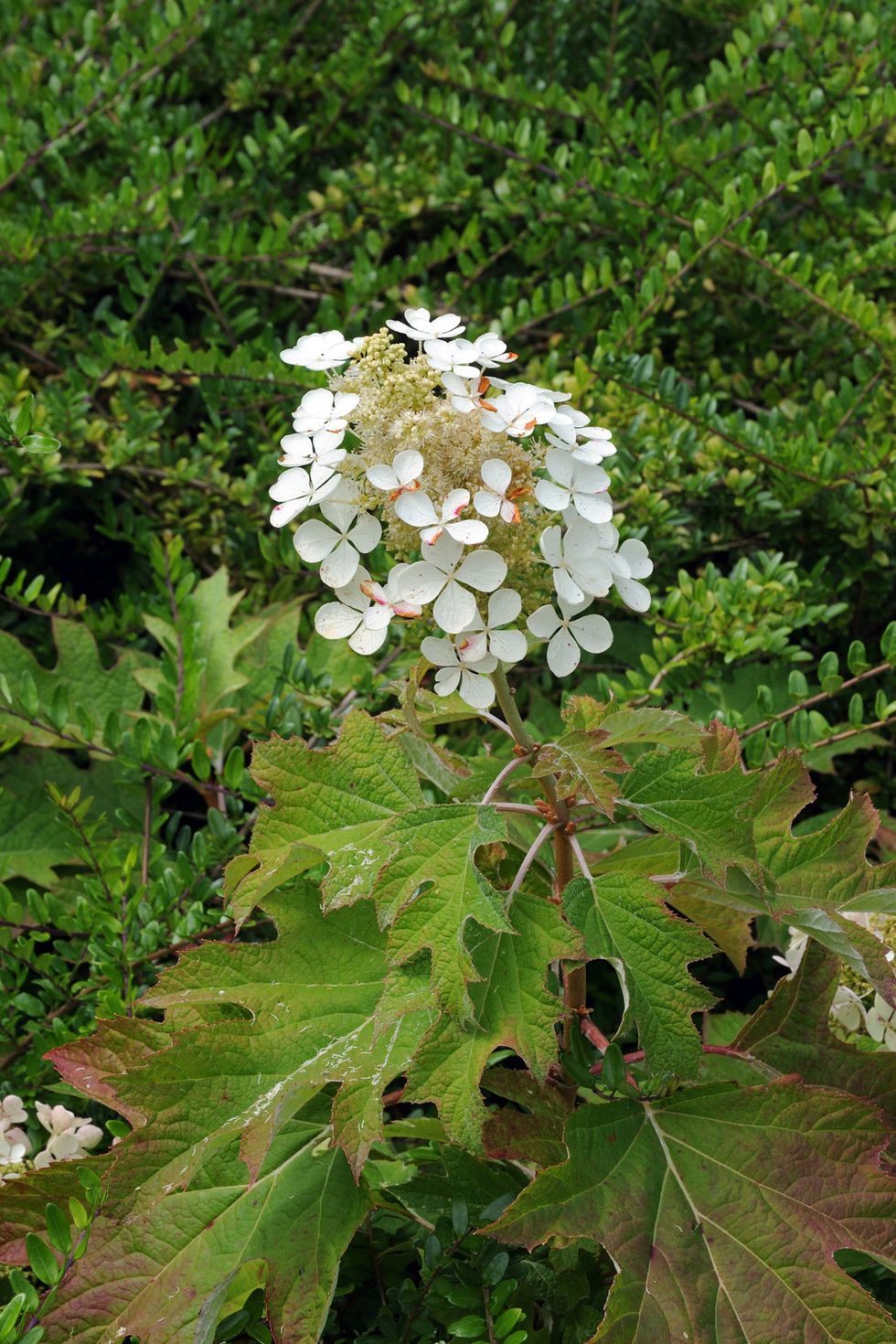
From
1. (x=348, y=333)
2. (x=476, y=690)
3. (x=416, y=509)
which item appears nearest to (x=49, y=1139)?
(x=476, y=690)

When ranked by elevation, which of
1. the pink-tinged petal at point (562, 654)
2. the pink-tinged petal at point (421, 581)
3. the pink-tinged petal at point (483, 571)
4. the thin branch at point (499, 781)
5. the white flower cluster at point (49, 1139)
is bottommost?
the white flower cluster at point (49, 1139)

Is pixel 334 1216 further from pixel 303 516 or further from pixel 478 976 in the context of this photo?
pixel 303 516

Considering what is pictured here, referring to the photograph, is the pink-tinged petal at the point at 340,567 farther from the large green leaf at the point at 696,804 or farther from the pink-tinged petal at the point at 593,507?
the large green leaf at the point at 696,804

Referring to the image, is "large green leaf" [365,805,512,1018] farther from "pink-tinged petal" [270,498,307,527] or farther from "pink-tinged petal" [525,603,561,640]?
"pink-tinged petal" [270,498,307,527]

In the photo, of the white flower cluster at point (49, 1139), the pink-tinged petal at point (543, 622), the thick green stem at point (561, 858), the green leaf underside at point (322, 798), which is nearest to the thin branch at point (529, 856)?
the thick green stem at point (561, 858)

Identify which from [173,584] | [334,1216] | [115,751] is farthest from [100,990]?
[173,584]

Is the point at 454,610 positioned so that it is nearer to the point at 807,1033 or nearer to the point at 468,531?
the point at 468,531

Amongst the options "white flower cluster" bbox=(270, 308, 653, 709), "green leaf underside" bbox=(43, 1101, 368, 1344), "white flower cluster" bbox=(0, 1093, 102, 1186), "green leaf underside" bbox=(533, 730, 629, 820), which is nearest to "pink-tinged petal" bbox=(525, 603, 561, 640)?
"white flower cluster" bbox=(270, 308, 653, 709)
